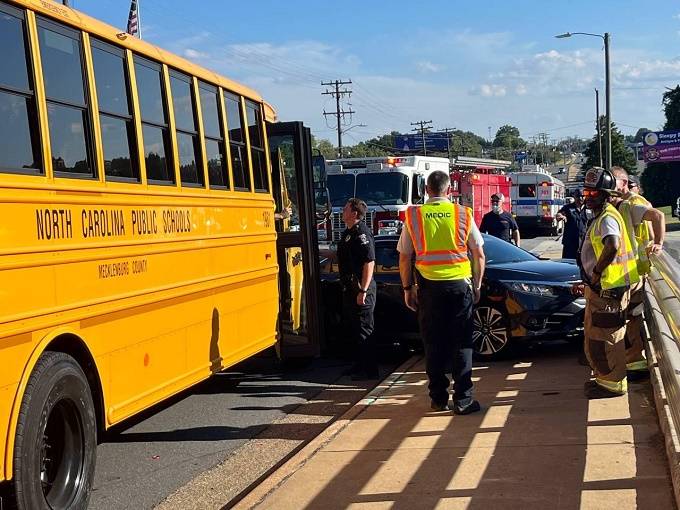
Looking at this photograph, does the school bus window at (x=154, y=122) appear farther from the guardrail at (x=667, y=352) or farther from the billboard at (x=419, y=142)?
the billboard at (x=419, y=142)

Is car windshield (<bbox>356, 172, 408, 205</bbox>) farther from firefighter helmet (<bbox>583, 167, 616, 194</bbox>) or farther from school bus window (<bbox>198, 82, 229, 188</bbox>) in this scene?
firefighter helmet (<bbox>583, 167, 616, 194</bbox>)

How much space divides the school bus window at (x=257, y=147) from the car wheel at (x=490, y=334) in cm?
270

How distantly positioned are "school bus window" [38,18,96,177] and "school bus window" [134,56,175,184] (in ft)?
2.64

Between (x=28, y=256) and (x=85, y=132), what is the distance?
1218 mm

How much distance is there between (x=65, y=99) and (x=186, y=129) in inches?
73.0

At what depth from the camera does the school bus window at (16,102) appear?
4.72m

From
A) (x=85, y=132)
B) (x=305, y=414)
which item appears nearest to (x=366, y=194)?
(x=305, y=414)

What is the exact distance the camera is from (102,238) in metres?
5.52

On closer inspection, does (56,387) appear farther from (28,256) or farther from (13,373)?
(28,256)

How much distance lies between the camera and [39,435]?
469 centimetres

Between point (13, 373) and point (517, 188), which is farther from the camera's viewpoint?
point (517, 188)

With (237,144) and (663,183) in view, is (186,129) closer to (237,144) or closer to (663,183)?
(237,144)

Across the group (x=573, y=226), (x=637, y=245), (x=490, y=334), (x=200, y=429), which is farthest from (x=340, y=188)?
(x=200, y=429)

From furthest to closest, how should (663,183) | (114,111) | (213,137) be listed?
(663,183), (213,137), (114,111)
